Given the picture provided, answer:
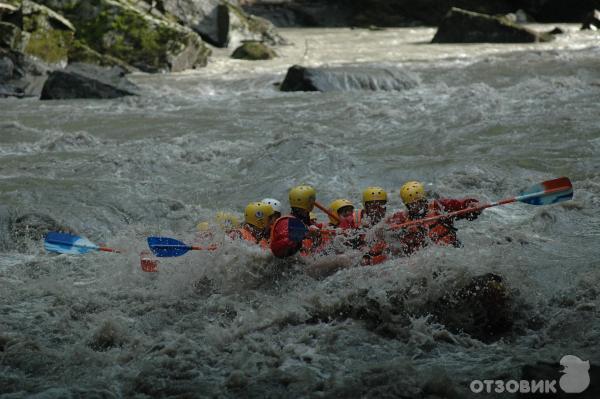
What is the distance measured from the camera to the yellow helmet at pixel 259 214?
598 centimetres

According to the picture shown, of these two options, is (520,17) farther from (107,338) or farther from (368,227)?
(107,338)

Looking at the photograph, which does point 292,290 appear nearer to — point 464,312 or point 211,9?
point 464,312

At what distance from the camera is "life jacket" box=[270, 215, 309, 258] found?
5.39 m

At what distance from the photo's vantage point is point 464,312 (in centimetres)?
492

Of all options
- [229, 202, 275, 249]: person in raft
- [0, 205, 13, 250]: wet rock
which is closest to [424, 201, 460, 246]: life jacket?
[229, 202, 275, 249]: person in raft

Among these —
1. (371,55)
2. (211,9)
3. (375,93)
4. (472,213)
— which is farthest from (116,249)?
(211,9)

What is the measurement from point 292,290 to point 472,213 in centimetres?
138

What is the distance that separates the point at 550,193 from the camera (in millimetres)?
5715

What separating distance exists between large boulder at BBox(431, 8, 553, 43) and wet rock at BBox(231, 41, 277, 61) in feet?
14.7

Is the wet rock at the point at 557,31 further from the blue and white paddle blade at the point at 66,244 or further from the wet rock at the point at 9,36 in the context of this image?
the blue and white paddle blade at the point at 66,244

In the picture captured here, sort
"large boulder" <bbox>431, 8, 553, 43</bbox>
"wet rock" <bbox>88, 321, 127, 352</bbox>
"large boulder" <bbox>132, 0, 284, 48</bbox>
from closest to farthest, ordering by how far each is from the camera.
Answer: "wet rock" <bbox>88, 321, 127, 352</bbox>, "large boulder" <bbox>132, 0, 284, 48</bbox>, "large boulder" <bbox>431, 8, 553, 43</bbox>

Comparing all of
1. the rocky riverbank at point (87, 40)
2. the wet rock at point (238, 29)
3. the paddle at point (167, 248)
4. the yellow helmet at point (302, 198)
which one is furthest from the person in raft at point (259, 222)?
the wet rock at point (238, 29)

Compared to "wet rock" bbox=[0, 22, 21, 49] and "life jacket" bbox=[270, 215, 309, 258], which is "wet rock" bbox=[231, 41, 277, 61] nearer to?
"wet rock" bbox=[0, 22, 21, 49]

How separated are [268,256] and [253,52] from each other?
12.2m
